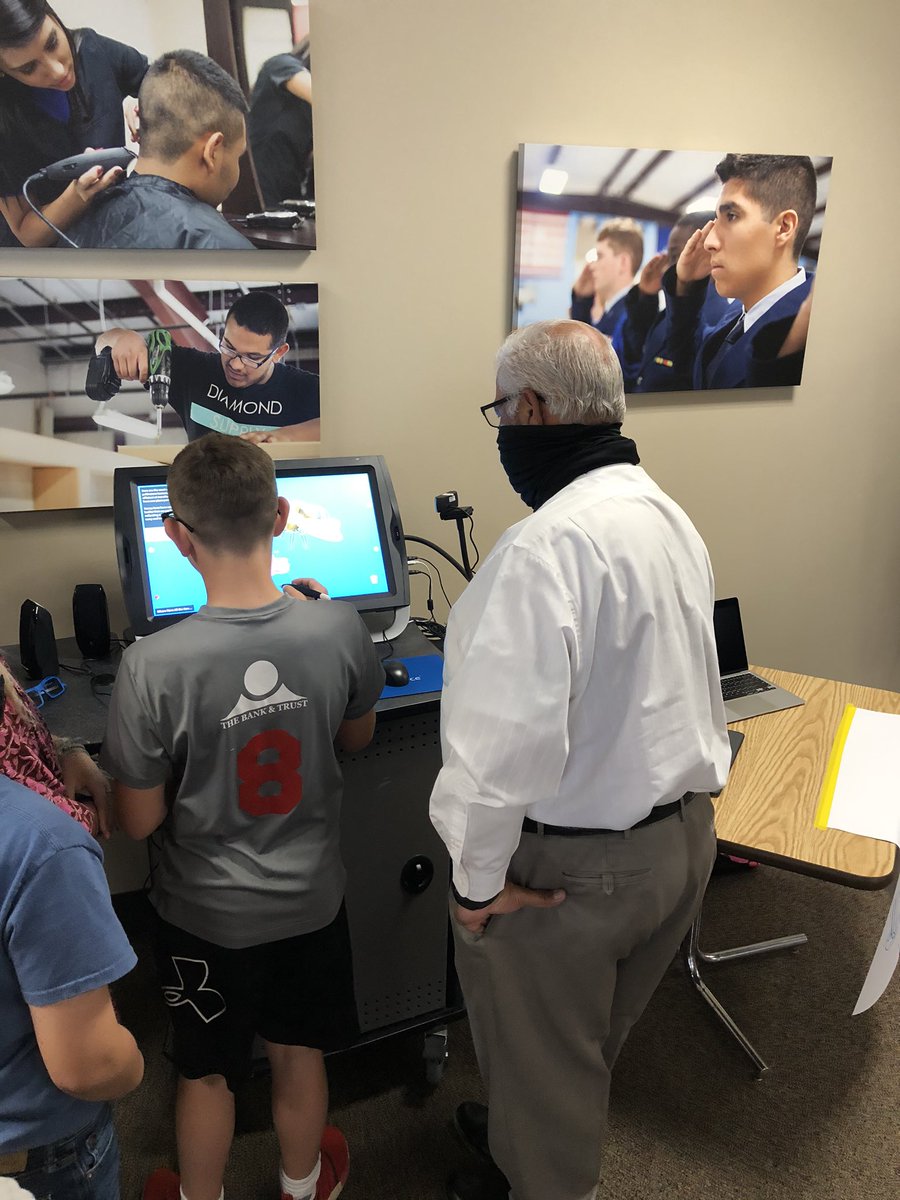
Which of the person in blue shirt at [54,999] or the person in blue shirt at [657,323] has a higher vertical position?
the person in blue shirt at [657,323]

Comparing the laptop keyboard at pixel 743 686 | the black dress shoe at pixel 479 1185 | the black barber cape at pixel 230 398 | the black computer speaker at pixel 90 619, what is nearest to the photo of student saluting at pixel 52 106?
the black barber cape at pixel 230 398

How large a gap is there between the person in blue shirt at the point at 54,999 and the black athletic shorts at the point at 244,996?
0.41 m

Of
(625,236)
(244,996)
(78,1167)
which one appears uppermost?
(625,236)

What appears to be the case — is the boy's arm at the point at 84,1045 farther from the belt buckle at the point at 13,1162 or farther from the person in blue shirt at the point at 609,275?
the person in blue shirt at the point at 609,275

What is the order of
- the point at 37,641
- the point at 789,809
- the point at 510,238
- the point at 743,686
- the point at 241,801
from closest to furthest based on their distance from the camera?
1. the point at 241,801
2. the point at 789,809
3. the point at 37,641
4. the point at 743,686
5. the point at 510,238

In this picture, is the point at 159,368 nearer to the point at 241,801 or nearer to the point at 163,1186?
the point at 241,801

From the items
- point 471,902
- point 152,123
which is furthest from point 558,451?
point 152,123

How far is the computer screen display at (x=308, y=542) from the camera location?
70.4 inches

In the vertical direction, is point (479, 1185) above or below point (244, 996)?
below

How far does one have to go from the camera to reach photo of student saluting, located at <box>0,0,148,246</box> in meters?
1.73

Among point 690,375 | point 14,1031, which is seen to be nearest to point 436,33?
point 690,375

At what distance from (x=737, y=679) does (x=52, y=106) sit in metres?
2.07

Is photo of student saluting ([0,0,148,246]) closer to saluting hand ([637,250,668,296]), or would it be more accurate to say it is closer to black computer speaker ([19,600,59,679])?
black computer speaker ([19,600,59,679])

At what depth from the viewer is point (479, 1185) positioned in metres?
1.59
